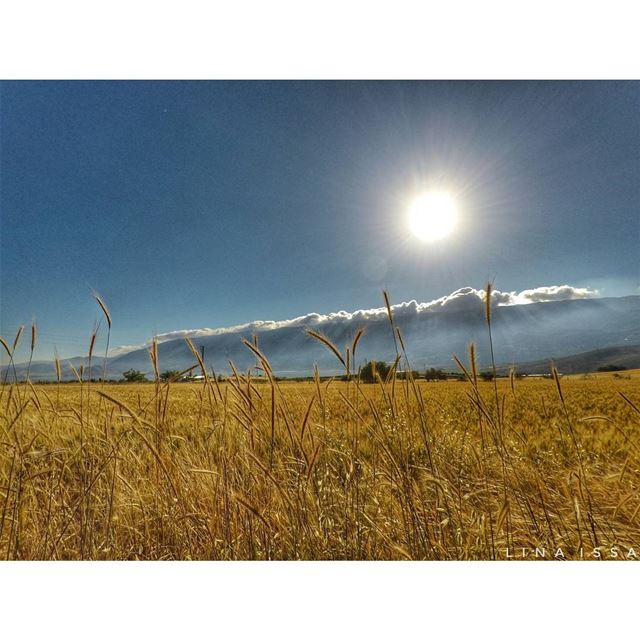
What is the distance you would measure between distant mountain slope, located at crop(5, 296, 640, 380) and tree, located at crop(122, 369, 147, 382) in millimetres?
21

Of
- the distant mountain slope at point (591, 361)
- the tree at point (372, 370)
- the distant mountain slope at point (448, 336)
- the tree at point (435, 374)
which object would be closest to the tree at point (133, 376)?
the distant mountain slope at point (448, 336)

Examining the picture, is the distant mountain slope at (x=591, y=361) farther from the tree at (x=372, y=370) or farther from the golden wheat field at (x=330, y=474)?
the tree at (x=372, y=370)

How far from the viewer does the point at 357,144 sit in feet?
6.06

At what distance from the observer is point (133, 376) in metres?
1.63

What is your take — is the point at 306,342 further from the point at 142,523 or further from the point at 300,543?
the point at 142,523

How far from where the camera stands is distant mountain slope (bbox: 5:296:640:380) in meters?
1.63

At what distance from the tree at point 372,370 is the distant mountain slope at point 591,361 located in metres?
0.53

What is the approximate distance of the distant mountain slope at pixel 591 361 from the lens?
5.28ft

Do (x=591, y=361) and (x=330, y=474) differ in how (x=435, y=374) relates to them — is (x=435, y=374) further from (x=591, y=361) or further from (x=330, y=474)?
(x=591, y=361)

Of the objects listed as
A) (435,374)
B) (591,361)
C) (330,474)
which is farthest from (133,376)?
(591,361)
